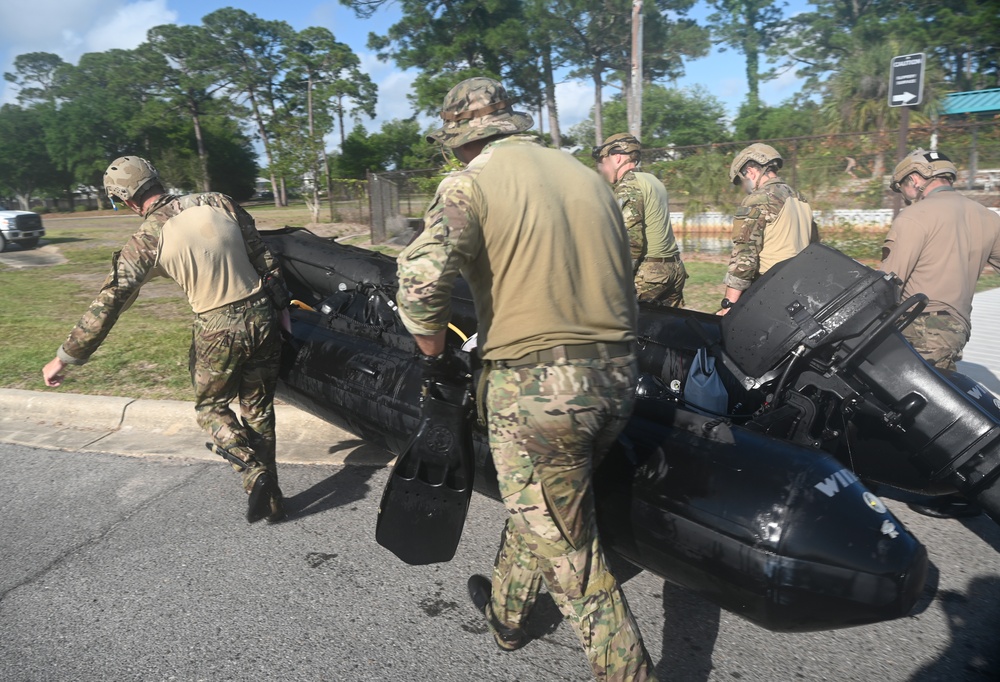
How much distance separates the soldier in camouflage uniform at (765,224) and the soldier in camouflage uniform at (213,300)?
2.67 metres

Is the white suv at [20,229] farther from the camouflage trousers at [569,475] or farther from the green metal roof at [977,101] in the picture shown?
the green metal roof at [977,101]

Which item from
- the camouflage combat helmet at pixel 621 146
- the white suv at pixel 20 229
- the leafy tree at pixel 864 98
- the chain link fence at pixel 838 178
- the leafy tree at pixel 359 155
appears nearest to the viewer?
the camouflage combat helmet at pixel 621 146

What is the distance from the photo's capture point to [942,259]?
145 inches

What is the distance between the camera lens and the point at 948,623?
275 cm

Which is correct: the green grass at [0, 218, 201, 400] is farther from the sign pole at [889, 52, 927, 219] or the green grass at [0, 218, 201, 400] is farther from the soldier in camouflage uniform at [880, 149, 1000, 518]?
the sign pole at [889, 52, 927, 219]

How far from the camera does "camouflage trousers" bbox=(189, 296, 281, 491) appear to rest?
3535mm

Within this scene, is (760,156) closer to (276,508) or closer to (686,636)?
(686,636)

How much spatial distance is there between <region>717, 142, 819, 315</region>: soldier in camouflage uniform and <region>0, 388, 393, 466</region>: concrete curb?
2.48 m

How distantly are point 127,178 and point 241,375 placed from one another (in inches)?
43.0

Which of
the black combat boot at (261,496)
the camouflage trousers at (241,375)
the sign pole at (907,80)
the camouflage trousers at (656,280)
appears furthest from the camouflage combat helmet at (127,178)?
the sign pole at (907,80)

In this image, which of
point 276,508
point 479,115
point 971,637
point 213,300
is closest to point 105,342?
point 213,300

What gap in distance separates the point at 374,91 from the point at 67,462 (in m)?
46.2

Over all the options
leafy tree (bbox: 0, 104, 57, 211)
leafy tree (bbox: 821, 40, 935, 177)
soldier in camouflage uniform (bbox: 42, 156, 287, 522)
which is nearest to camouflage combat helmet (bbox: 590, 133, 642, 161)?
soldier in camouflage uniform (bbox: 42, 156, 287, 522)

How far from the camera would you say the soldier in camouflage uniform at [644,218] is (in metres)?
4.77
